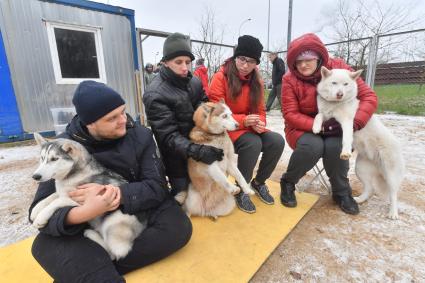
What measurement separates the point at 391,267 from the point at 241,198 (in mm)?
1392

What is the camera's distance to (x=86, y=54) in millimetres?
6297

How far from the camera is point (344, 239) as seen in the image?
227 cm

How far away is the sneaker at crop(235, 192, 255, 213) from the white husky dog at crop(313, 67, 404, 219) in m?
1.01

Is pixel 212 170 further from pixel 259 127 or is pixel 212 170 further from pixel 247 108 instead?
pixel 247 108

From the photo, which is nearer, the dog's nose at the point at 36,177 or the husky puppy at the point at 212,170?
the dog's nose at the point at 36,177

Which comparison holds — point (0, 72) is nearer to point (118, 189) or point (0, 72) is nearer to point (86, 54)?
point (86, 54)

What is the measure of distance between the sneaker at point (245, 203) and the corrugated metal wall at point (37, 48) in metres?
5.45

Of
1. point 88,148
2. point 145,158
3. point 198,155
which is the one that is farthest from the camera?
point 198,155

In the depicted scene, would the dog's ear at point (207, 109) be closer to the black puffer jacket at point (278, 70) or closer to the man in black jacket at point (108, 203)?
the man in black jacket at point (108, 203)

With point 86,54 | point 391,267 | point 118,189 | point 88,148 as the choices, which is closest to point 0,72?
point 86,54

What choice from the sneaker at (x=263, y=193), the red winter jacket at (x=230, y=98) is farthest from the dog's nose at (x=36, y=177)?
the sneaker at (x=263, y=193)

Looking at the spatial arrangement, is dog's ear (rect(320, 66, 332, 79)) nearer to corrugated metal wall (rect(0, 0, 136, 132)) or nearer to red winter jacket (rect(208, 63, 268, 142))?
red winter jacket (rect(208, 63, 268, 142))

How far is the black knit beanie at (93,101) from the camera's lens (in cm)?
171

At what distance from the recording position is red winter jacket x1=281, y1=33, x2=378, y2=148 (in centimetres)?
254
